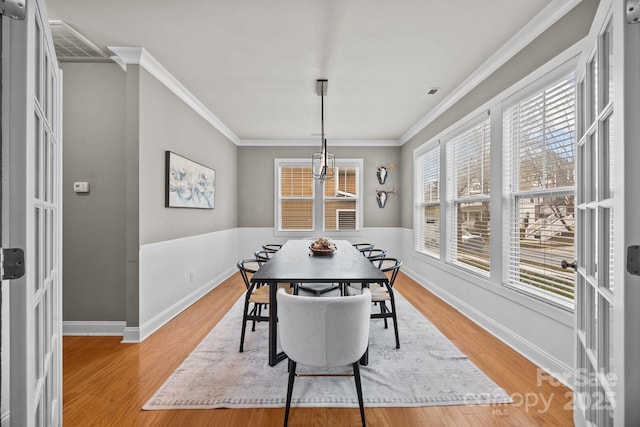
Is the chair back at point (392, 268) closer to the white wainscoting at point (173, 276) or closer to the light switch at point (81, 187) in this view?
the white wainscoting at point (173, 276)

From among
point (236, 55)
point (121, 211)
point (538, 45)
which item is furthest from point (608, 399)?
point (121, 211)

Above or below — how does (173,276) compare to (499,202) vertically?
below

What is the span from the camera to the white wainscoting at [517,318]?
210cm

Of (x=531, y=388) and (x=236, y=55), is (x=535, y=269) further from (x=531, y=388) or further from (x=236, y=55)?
(x=236, y=55)

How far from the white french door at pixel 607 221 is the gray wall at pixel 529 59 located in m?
0.73

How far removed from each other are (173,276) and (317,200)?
3.31m

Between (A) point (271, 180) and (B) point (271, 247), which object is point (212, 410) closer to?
(B) point (271, 247)

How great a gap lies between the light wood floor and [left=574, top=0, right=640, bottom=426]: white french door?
0.40 meters

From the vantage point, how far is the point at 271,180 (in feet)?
20.0

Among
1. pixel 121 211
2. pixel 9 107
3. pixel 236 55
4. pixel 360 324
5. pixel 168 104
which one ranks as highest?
pixel 236 55

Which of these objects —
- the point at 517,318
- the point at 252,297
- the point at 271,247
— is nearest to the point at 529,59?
the point at 517,318

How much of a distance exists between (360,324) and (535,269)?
1.76 meters

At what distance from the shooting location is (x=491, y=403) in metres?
1.89

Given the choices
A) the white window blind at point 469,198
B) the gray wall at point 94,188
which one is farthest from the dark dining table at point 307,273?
the gray wall at point 94,188
